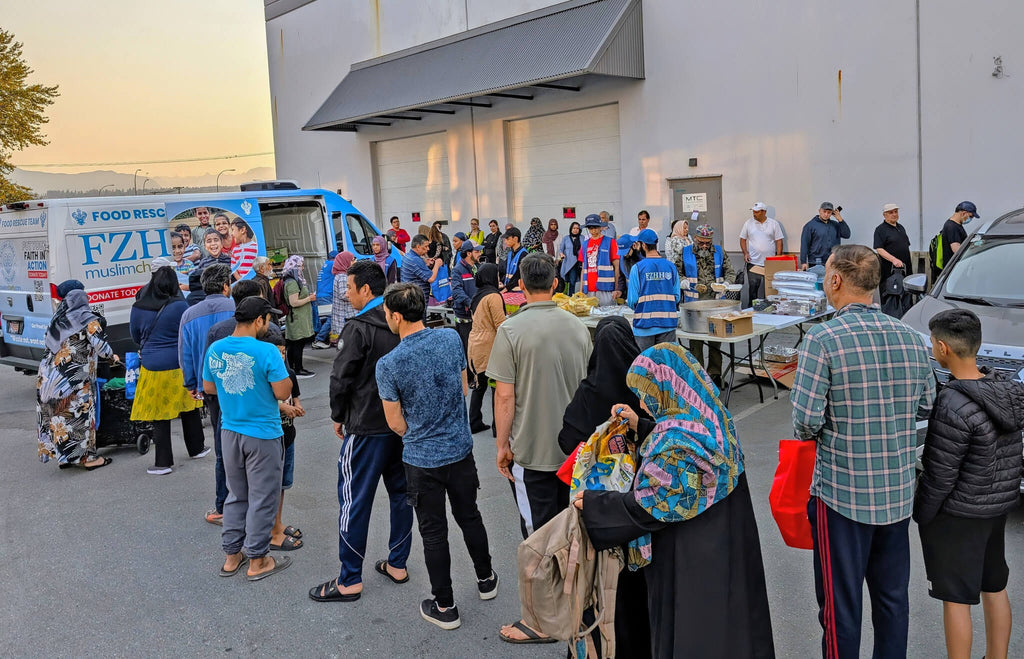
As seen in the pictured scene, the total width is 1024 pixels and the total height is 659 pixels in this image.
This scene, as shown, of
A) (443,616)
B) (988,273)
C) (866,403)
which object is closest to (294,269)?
(443,616)

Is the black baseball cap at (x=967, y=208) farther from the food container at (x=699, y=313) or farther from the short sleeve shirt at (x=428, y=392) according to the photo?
the short sleeve shirt at (x=428, y=392)

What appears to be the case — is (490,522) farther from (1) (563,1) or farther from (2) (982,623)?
(1) (563,1)

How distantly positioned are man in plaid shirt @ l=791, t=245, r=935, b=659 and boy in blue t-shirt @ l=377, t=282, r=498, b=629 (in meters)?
1.81

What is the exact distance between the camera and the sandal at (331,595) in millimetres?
4688

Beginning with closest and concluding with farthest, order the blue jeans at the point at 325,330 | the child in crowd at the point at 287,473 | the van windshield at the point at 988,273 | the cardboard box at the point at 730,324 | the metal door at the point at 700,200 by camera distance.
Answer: the child in crowd at the point at 287,473 < the van windshield at the point at 988,273 < the cardboard box at the point at 730,324 < the blue jeans at the point at 325,330 < the metal door at the point at 700,200

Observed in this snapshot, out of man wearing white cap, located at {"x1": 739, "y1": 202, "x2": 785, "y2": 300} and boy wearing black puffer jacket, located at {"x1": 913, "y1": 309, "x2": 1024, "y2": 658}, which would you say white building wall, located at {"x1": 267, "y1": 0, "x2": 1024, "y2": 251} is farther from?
boy wearing black puffer jacket, located at {"x1": 913, "y1": 309, "x2": 1024, "y2": 658}

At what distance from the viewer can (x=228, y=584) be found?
4996mm

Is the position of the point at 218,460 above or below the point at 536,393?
below

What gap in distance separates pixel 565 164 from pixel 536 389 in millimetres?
15293

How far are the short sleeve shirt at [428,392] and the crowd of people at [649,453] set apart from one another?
0.4 inches

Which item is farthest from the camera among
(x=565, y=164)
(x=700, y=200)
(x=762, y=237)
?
(x=565, y=164)

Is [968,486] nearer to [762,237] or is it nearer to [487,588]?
[487,588]

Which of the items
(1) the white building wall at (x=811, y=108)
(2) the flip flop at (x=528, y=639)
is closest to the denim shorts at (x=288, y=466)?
(2) the flip flop at (x=528, y=639)

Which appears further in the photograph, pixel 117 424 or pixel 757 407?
pixel 757 407
